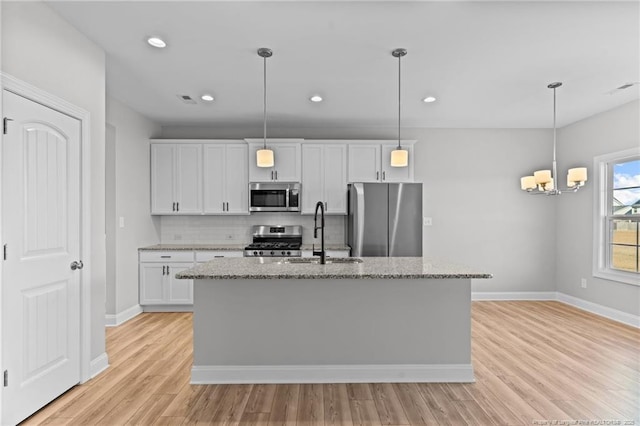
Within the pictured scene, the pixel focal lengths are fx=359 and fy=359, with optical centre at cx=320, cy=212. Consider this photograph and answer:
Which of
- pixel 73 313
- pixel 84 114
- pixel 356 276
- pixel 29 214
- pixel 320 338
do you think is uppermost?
pixel 84 114

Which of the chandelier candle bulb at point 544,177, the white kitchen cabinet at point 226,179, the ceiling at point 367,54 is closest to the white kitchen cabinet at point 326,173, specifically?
the ceiling at point 367,54

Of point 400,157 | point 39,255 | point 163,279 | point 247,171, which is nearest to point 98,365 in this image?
point 39,255

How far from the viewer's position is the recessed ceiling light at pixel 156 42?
8.90 feet

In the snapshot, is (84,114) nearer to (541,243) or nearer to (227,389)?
(227,389)

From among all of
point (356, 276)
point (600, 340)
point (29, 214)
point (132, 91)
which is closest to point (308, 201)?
point (132, 91)

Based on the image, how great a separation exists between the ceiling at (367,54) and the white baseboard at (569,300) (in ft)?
8.27

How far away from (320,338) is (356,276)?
0.71 meters

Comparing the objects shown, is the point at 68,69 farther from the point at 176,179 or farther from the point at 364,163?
the point at 364,163

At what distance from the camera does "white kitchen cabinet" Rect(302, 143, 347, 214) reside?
511cm

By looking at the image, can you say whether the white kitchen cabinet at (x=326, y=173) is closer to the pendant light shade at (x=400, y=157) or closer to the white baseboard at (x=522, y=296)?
the pendant light shade at (x=400, y=157)

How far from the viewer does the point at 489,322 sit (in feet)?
14.2

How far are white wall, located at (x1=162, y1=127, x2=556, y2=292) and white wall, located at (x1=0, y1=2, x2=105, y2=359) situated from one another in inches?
109

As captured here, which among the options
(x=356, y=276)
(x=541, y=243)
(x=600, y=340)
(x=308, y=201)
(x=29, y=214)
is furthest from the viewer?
(x=541, y=243)

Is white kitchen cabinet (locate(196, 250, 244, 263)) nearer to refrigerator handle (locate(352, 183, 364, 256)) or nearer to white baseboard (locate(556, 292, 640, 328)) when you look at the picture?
refrigerator handle (locate(352, 183, 364, 256))
